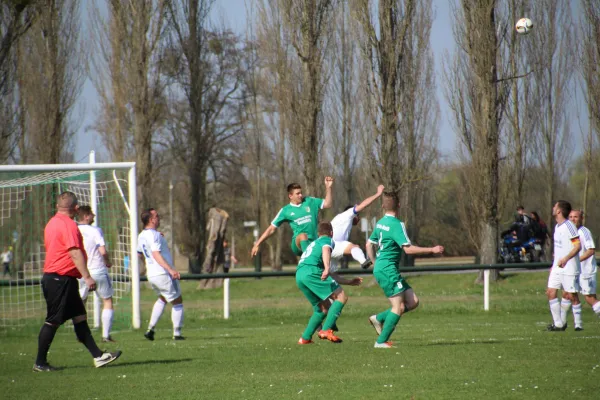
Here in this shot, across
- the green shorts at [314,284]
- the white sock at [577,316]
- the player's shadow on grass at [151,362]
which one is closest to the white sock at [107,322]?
the player's shadow on grass at [151,362]

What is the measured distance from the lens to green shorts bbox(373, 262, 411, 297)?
1047 cm

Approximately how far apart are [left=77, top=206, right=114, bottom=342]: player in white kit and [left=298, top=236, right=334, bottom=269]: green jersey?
4141 millimetres

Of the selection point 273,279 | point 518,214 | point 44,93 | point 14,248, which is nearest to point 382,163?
point 518,214

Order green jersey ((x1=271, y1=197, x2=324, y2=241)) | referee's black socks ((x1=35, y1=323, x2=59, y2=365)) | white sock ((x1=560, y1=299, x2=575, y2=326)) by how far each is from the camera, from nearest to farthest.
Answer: referee's black socks ((x1=35, y1=323, x2=59, y2=365)) → green jersey ((x1=271, y1=197, x2=324, y2=241)) → white sock ((x1=560, y1=299, x2=575, y2=326))

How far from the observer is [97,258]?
552 inches

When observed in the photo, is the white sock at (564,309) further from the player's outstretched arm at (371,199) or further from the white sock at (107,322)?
the white sock at (107,322)

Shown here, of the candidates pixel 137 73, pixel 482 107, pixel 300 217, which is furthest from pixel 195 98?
pixel 300 217

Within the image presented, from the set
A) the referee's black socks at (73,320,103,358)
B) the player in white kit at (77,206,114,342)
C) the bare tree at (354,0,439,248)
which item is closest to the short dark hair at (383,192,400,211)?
the referee's black socks at (73,320,103,358)

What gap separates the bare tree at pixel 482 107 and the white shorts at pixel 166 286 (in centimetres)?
1375

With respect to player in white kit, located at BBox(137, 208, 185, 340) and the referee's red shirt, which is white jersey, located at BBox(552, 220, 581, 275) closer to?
player in white kit, located at BBox(137, 208, 185, 340)

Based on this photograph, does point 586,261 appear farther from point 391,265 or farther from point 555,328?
point 391,265

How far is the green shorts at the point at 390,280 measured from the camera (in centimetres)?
1047

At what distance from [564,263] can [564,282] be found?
46 centimetres

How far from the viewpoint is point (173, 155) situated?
40.4 metres
